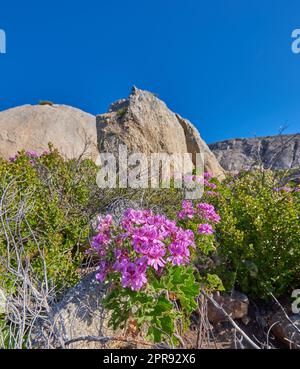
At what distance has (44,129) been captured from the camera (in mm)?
11586

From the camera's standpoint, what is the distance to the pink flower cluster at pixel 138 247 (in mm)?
1648

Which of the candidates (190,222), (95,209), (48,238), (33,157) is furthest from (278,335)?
(33,157)

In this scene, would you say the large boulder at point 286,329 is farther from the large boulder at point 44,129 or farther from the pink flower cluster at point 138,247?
the large boulder at point 44,129

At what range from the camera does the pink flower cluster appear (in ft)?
5.41

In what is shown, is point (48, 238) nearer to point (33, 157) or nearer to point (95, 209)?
point (95, 209)

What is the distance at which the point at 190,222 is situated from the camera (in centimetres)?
304

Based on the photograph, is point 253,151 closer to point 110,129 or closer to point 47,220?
point 110,129

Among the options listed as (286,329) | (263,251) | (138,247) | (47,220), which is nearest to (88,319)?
(138,247)

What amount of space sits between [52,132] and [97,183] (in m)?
7.29

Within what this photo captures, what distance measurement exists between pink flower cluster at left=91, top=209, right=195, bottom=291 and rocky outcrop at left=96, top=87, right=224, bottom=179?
560 centimetres

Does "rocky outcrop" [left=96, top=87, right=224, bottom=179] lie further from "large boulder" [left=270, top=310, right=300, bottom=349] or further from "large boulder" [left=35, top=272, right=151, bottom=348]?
"large boulder" [left=270, top=310, right=300, bottom=349]

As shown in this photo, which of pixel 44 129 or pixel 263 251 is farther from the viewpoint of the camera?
pixel 44 129

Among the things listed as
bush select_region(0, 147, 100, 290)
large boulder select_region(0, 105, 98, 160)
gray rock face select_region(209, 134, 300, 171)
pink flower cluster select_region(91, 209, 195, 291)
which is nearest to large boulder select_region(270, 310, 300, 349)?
pink flower cluster select_region(91, 209, 195, 291)

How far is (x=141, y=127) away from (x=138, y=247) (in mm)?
6564
